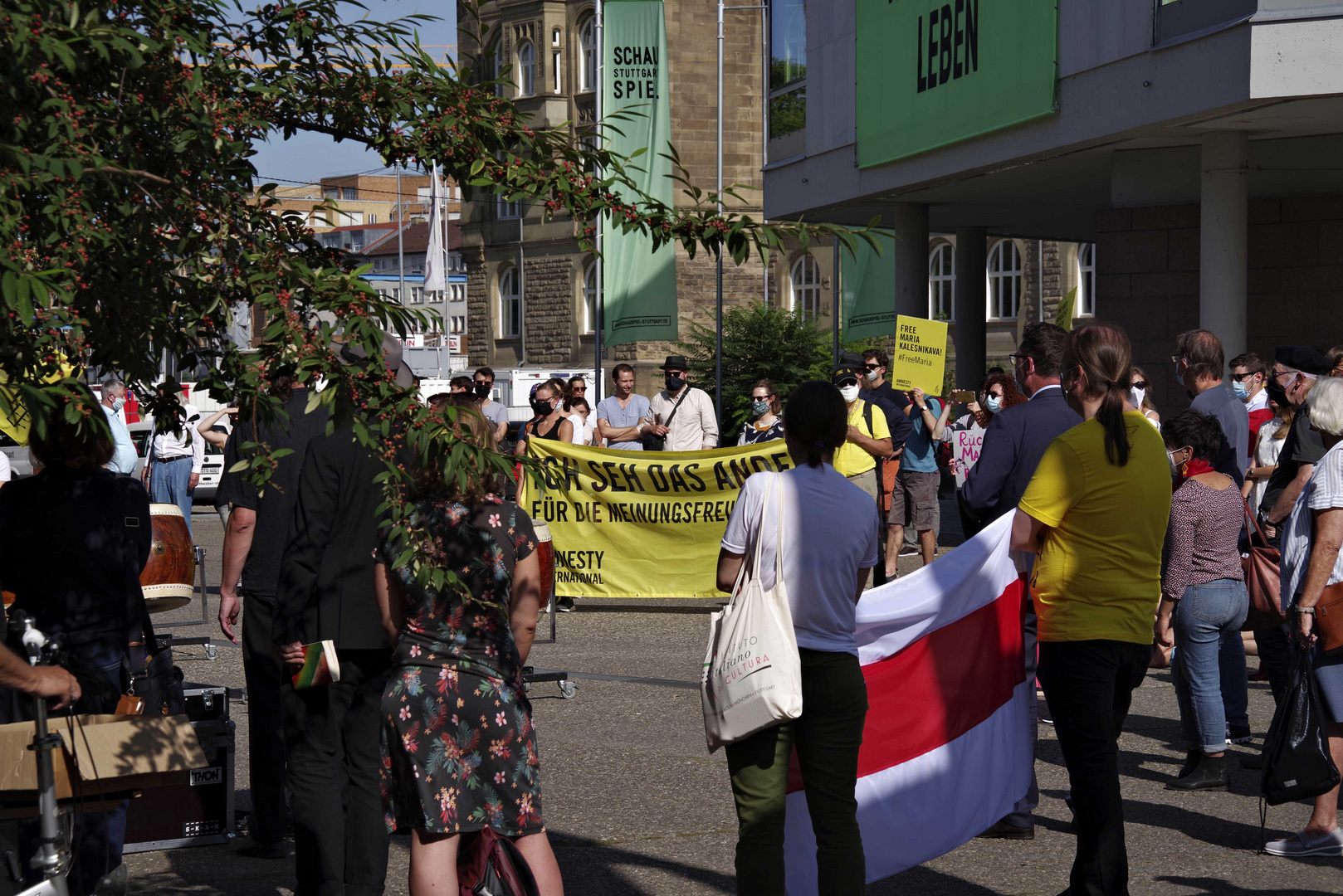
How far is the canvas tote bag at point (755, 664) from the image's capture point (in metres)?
3.96

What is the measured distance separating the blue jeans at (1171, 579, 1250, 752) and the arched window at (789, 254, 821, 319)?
44684 millimetres

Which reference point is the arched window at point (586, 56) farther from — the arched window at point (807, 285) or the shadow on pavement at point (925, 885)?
the shadow on pavement at point (925, 885)

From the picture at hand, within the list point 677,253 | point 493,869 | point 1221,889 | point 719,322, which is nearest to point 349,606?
point 493,869

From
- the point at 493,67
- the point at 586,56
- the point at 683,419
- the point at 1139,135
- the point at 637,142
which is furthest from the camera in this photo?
the point at 586,56

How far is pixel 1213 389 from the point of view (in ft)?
26.6

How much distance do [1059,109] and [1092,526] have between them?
37.4 feet

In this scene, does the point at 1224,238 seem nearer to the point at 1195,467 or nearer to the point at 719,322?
the point at 1195,467

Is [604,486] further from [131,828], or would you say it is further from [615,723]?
[131,828]

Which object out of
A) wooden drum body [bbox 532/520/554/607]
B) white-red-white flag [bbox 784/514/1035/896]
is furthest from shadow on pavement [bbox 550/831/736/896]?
wooden drum body [bbox 532/520/554/607]

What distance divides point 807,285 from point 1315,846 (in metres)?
47.4

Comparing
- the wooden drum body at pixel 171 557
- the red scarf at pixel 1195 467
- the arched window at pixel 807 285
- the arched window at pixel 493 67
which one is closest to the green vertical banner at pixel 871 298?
the wooden drum body at pixel 171 557

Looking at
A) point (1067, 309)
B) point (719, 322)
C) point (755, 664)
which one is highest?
point (1067, 309)

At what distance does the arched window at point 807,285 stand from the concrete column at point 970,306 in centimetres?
2691

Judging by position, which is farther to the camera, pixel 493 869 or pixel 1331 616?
pixel 1331 616
